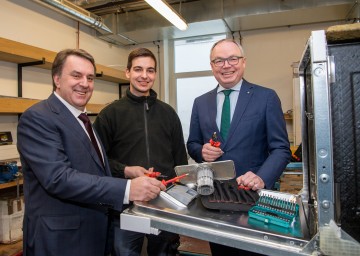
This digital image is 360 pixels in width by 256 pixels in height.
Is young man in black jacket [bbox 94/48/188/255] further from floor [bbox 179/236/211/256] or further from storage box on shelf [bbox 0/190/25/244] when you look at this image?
storage box on shelf [bbox 0/190/25/244]

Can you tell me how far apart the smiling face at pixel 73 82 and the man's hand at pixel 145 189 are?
0.52m

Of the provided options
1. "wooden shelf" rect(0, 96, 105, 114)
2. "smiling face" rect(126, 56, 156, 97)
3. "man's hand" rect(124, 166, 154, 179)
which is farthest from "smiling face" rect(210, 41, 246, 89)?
"wooden shelf" rect(0, 96, 105, 114)

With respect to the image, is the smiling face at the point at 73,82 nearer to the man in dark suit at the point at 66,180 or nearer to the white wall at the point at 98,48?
the man in dark suit at the point at 66,180

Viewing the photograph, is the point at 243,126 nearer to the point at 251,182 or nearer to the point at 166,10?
the point at 251,182

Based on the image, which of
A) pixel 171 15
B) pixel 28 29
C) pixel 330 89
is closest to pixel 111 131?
pixel 330 89

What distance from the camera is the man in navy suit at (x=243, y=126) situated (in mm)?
1306

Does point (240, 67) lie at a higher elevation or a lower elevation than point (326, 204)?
higher

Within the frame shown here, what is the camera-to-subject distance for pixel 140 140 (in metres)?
1.68

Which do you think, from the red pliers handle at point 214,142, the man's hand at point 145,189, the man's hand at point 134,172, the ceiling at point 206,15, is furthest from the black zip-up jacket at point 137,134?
the ceiling at point 206,15

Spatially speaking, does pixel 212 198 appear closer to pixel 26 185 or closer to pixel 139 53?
pixel 26 185

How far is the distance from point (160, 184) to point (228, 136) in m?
0.46

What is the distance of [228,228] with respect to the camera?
0.76m

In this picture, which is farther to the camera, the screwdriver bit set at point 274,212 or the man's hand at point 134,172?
the man's hand at point 134,172

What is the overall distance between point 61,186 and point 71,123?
29 cm
